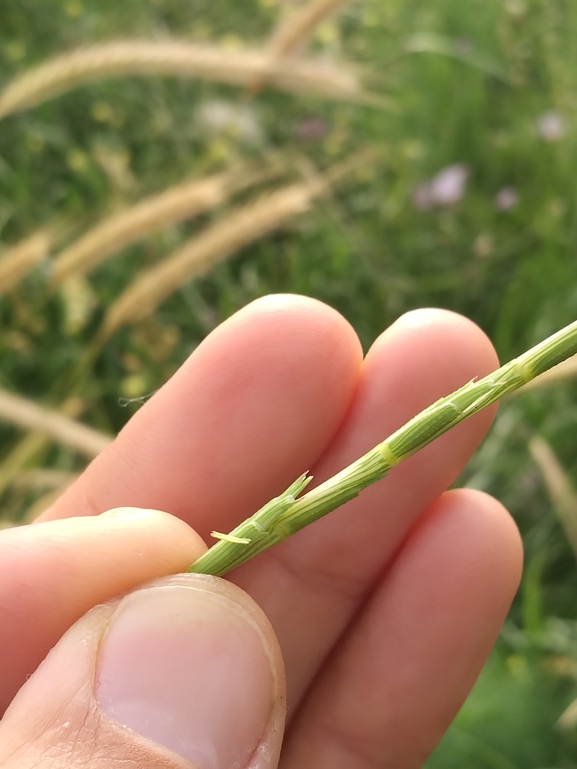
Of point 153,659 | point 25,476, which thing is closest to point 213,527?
point 153,659

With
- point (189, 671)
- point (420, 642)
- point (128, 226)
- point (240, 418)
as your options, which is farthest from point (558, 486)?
point (128, 226)

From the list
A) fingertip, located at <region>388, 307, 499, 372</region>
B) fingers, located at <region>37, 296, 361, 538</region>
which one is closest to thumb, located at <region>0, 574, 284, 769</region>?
fingers, located at <region>37, 296, 361, 538</region>

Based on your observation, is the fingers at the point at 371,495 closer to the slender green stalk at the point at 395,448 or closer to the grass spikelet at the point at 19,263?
the slender green stalk at the point at 395,448

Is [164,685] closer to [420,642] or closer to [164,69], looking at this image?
[420,642]

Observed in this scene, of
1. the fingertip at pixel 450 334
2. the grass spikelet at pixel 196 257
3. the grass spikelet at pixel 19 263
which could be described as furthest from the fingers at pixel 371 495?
the grass spikelet at pixel 19 263

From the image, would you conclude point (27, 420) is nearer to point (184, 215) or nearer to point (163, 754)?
point (184, 215)

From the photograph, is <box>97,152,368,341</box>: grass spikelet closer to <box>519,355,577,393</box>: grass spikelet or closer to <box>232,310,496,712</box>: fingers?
<box>232,310,496,712</box>: fingers
